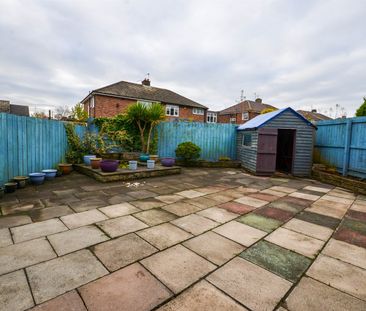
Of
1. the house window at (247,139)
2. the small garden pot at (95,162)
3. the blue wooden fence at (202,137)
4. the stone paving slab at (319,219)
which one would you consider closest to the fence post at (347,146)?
the house window at (247,139)

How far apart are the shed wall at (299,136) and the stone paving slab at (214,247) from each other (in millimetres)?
6905

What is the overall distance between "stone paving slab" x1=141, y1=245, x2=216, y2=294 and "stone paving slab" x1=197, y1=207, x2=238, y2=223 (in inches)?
50.6

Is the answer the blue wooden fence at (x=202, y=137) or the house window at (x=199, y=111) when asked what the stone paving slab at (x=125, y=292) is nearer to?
the blue wooden fence at (x=202, y=137)

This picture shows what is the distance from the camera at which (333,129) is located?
8.38 metres

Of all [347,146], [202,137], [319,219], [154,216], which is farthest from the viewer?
[202,137]

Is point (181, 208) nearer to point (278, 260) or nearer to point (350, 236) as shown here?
point (278, 260)

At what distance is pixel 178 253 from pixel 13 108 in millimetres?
32739

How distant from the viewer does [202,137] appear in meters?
11.1

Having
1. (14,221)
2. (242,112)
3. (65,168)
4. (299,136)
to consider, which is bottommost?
(14,221)

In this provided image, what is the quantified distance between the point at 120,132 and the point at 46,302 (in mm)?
8299

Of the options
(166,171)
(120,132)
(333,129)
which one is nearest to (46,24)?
(120,132)

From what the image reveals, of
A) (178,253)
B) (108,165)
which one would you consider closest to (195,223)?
(178,253)

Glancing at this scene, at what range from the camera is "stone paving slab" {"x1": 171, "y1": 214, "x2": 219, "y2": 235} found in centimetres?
327

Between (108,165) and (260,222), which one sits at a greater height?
(108,165)
